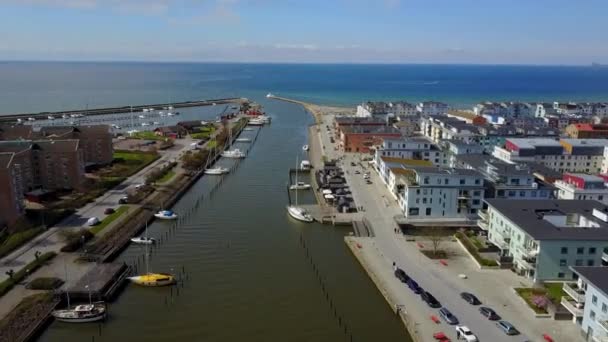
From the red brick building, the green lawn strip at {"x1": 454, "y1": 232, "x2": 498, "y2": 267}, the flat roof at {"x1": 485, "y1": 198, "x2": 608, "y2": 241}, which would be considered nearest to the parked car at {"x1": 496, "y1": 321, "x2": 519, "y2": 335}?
the flat roof at {"x1": 485, "y1": 198, "x2": 608, "y2": 241}

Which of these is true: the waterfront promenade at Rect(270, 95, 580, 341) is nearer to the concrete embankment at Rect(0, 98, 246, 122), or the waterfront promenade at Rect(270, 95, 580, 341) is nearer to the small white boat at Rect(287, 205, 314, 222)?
the small white boat at Rect(287, 205, 314, 222)

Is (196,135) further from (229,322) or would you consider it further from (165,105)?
(229,322)

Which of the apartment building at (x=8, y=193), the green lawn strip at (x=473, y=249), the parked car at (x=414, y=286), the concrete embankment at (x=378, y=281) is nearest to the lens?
the concrete embankment at (x=378, y=281)

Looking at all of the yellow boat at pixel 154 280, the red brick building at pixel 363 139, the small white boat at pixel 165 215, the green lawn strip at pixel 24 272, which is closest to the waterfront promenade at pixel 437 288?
the yellow boat at pixel 154 280

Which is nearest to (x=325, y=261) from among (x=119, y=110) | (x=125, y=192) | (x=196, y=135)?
(x=125, y=192)

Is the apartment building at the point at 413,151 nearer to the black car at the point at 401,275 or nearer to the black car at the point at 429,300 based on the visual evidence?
the black car at the point at 401,275

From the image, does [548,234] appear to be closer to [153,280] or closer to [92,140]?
[153,280]

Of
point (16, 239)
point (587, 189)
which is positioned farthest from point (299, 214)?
point (587, 189)
